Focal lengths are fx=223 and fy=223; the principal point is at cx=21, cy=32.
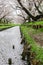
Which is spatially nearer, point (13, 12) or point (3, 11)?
point (3, 11)

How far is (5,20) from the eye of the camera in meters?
72.6

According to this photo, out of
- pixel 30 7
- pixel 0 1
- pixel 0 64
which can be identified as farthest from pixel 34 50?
pixel 0 1

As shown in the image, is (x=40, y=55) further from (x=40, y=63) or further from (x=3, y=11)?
(x=3, y=11)

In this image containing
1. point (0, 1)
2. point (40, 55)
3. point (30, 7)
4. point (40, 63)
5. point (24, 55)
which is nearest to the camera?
point (40, 63)

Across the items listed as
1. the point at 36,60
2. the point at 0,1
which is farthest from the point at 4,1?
the point at 36,60

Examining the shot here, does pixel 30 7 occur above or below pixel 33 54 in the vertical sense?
below

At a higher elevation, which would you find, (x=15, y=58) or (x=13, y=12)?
(x=15, y=58)

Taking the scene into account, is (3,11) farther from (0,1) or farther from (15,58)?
(15,58)

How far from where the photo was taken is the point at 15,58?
12.1 metres

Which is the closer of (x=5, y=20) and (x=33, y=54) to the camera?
(x=33, y=54)

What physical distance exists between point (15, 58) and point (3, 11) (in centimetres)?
5145

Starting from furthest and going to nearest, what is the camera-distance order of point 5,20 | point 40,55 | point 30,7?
point 5,20 → point 30,7 → point 40,55

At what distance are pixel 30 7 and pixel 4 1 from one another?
11.8 metres

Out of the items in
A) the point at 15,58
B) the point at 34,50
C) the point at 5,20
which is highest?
the point at 34,50
